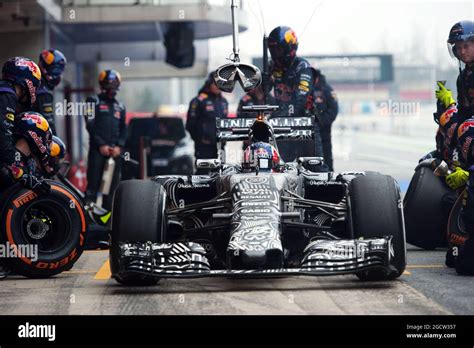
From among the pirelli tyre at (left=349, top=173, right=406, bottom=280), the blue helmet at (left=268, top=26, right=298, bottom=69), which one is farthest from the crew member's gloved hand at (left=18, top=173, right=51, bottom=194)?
the blue helmet at (left=268, top=26, right=298, bottom=69)

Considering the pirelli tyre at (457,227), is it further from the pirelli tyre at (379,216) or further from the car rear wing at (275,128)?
the car rear wing at (275,128)

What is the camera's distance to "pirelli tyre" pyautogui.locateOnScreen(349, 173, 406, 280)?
30.4 ft

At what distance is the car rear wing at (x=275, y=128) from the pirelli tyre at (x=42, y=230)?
1494mm

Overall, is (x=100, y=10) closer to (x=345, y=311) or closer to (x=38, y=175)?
(x=38, y=175)

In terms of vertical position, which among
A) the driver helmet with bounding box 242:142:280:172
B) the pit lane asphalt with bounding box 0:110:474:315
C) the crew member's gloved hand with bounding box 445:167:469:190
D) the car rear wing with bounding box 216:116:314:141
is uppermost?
the car rear wing with bounding box 216:116:314:141

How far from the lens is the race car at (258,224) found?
885 centimetres

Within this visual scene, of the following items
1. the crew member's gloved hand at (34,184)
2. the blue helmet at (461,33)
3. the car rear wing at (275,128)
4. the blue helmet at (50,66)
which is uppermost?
the blue helmet at (461,33)

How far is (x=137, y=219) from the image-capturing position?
9336 mm

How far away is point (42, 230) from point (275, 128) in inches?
90.1

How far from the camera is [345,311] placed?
7.91m

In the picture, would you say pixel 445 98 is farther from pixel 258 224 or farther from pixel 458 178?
pixel 258 224

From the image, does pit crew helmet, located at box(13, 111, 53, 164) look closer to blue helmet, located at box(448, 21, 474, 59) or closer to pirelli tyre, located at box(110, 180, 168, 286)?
pirelli tyre, located at box(110, 180, 168, 286)

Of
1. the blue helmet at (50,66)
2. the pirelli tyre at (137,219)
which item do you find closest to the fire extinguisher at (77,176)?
the blue helmet at (50,66)
